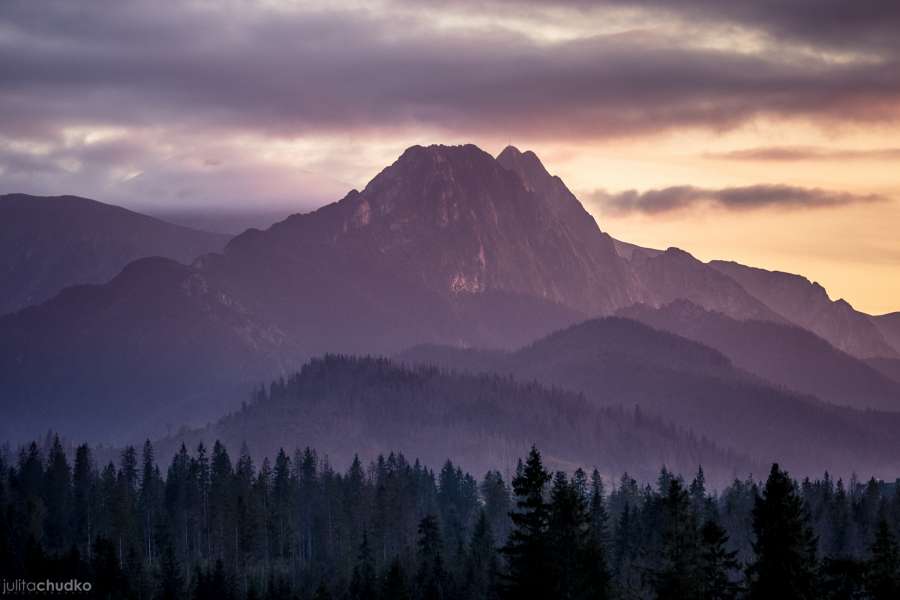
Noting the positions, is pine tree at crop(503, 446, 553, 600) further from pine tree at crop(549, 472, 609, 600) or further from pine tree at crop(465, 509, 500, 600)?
pine tree at crop(465, 509, 500, 600)

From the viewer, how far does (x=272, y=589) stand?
176m

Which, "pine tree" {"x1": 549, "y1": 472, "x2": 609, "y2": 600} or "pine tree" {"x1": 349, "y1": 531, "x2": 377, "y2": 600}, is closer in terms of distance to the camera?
"pine tree" {"x1": 549, "y1": 472, "x2": 609, "y2": 600}

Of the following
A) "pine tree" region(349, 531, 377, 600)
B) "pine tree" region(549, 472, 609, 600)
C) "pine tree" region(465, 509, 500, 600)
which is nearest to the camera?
"pine tree" region(549, 472, 609, 600)

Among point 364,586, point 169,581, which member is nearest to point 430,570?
point 364,586

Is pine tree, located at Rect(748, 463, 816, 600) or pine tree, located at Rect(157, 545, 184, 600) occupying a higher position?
pine tree, located at Rect(748, 463, 816, 600)

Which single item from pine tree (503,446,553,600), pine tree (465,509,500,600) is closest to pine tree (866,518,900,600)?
pine tree (503,446,553,600)

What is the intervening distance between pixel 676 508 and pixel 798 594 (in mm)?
10180

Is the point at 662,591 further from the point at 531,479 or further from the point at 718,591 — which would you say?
the point at 531,479

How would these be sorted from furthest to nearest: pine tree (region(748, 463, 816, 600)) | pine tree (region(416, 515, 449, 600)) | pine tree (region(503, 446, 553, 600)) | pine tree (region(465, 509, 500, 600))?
pine tree (region(465, 509, 500, 600)) < pine tree (region(416, 515, 449, 600)) < pine tree (region(503, 446, 553, 600)) < pine tree (region(748, 463, 816, 600))

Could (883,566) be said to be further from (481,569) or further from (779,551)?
(481,569)

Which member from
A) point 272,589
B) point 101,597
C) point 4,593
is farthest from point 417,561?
point 4,593

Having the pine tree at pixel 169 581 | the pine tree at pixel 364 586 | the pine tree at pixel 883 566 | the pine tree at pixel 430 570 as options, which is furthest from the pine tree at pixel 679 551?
the pine tree at pixel 169 581

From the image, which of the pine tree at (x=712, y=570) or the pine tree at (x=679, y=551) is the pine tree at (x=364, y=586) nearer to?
the pine tree at (x=712, y=570)

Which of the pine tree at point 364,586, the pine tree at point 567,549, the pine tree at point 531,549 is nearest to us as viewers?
the pine tree at point 531,549
